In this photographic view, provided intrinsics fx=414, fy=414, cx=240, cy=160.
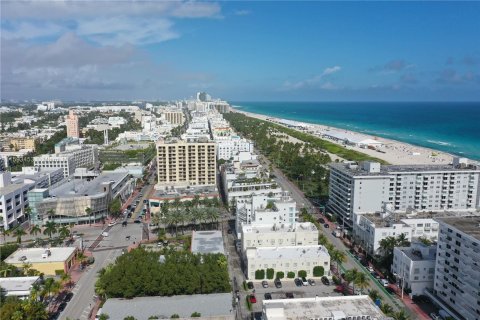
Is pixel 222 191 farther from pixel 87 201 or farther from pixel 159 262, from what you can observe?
pixel 159 262

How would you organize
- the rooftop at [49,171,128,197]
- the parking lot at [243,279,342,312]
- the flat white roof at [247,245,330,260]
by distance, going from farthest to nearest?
the rooftop at [49,171,128,197]
the flat white roof at [247,245,330,260]
the parking lot at [243,279,342,312]

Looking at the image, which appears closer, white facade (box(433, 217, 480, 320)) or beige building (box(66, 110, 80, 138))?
white facade (box(433, 217, 480, 320))

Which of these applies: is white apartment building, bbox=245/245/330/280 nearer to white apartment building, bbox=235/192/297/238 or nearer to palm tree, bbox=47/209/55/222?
white apartment building, bbox=235/192/297/238

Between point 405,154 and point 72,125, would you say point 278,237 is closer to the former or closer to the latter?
point 405,154

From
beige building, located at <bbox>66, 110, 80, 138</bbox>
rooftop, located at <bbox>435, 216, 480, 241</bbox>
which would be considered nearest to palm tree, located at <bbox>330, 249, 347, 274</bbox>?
rooftop, located at <bbox>435, 216, 480, 241</bbox>

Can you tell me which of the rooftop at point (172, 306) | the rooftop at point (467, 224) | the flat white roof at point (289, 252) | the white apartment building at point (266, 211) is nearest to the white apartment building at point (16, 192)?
the rooftop at point (172, 306)

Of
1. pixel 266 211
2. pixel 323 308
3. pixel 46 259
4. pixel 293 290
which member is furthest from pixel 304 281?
pixel 46 259

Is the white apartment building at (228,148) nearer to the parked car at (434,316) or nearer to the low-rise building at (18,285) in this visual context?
the low-rise building at (18,285)
